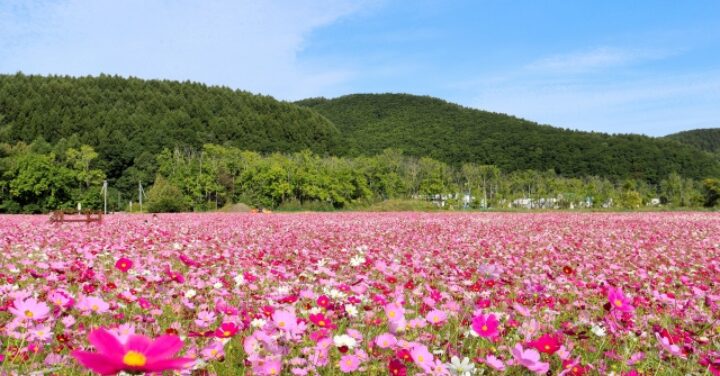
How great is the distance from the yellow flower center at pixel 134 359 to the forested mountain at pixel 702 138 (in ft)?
675

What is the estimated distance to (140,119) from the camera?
95938 mm

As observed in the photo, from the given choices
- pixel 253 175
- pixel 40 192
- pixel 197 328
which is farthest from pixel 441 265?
pixel 40 192

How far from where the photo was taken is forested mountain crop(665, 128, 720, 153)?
584 feet

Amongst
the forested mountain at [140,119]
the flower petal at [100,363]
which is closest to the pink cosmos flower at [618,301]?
the flower petal at [100,363]

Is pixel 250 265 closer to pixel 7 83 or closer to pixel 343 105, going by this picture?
pixel 7 83

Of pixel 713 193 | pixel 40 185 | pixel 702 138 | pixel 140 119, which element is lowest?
pixel 713 193

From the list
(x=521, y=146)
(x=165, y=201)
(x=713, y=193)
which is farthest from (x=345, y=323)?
(x=521, y=146)

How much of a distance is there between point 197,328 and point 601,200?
9173 centimetres

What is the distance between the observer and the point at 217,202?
2606 inches

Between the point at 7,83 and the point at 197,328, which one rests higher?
the point at 7,83

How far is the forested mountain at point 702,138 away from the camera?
177875mm

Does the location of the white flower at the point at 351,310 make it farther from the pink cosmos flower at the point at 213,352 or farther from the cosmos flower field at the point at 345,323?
the pink cosmos flower at the point at 213,352

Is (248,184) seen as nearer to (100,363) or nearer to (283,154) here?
(283,154)

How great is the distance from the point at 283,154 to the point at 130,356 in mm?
99153
